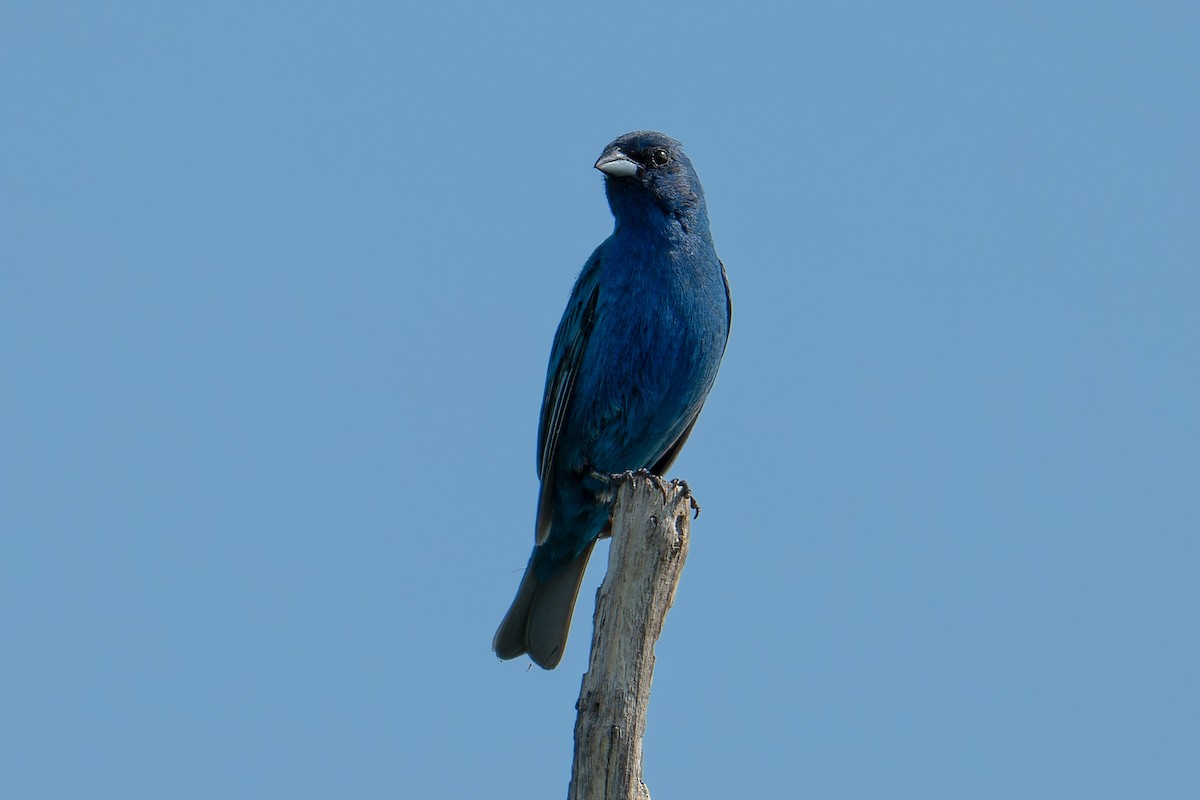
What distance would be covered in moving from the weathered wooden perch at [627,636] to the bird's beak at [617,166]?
2.79 meters

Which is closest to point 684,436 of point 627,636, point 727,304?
point 727,304

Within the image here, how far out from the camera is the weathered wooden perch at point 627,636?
510 centimetres

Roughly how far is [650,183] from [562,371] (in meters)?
1.23

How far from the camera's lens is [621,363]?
25.2 ft

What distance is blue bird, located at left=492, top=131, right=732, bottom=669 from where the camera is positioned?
770 cm

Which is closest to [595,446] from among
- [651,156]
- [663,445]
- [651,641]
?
[663,445]

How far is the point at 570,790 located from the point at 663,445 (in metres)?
3.26

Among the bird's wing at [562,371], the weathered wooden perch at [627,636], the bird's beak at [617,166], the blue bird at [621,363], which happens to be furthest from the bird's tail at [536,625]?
the weathered wooden perch at [627,636]

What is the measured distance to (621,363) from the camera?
25.2 ft

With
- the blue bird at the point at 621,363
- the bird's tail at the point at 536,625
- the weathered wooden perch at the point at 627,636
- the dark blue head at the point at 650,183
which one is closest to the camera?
the weathered wooden perch at the point at 627,636

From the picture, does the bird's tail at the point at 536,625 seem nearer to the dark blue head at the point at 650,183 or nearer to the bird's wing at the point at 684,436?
the bird's wing at the point at 684,436

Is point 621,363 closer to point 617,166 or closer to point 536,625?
point 617,166

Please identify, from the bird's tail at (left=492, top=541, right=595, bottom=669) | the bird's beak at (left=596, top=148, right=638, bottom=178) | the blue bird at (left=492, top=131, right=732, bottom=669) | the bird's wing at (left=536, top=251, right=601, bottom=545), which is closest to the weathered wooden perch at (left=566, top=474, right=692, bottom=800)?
the blue bird at (left=492, top=131, right=732, bottom=669)

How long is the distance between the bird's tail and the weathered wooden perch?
2.61m
